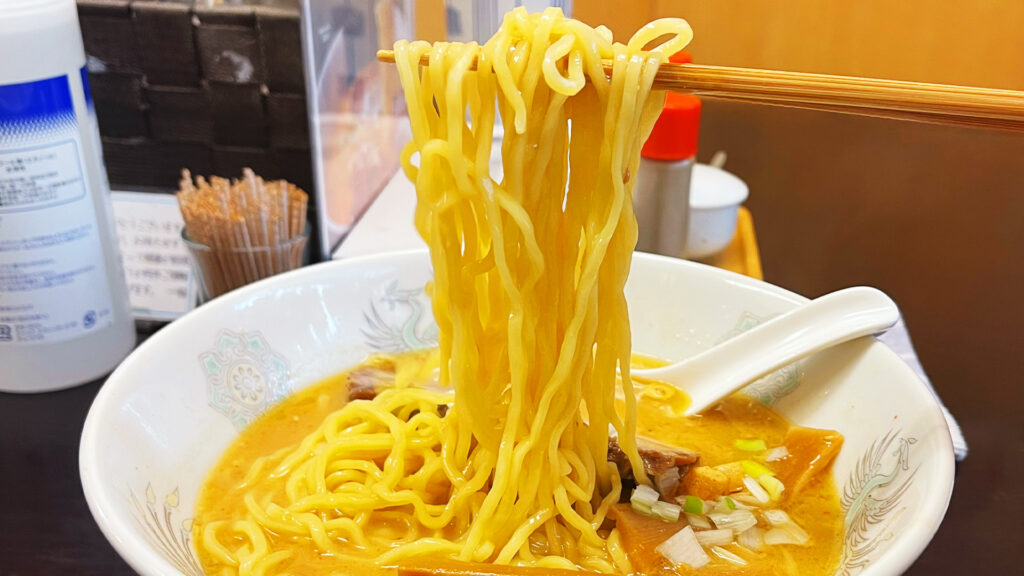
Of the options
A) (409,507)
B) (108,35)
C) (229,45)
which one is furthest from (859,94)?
(108,35)

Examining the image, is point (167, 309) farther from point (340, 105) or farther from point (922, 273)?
point (922, 273)

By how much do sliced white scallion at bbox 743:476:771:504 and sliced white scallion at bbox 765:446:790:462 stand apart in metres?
0.07

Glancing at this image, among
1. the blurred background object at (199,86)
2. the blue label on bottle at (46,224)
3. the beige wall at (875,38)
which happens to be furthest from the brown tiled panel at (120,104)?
the beige wall at (875,38)

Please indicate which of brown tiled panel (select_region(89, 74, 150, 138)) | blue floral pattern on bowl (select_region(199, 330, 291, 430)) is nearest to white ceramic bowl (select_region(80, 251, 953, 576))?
blue floral pattern on bowl (select_region(199, 330, 291, 430))

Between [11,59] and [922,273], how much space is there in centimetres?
219

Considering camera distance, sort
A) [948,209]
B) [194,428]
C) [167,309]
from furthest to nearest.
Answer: [948,209], [167,309], [194,428]

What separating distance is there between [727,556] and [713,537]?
3 centimetres

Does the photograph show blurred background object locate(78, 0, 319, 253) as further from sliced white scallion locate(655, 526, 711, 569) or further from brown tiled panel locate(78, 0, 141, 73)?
sliced white scallion locate(655, 526, 711, 569)

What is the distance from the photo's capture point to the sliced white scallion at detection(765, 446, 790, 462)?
49.1 inches

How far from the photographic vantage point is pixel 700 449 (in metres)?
1.30

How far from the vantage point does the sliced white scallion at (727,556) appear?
3.46 ft

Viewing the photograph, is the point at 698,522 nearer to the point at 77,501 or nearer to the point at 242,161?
the point at 77,501

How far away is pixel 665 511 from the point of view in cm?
109

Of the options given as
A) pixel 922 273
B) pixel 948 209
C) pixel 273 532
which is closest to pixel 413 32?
pixel 273 532
